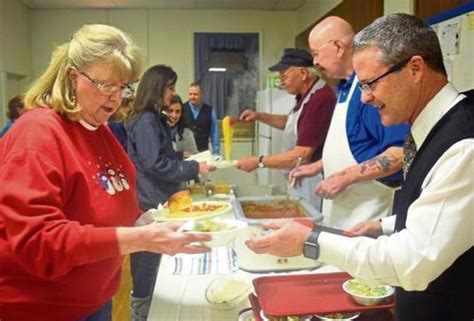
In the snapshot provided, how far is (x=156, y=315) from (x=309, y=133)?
1.44 m

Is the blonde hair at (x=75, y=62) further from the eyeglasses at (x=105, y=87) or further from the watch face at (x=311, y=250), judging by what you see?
the watch face at (x=311, y=250)

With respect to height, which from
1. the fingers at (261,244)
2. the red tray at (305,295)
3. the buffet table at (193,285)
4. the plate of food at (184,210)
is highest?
the fingers at (261,244)

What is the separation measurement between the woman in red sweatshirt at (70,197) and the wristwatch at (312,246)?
11.3 inches

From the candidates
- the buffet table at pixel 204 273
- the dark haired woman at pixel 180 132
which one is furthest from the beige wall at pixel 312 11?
the buffet table at pixel 204 273

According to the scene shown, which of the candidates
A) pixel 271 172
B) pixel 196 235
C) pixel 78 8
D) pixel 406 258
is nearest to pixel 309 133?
pixel 196 235

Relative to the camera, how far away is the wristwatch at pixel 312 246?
110 centimetres

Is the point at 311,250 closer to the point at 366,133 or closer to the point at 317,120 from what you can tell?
the point at 366,133

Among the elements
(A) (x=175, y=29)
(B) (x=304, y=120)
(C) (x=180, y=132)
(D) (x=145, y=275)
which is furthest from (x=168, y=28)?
(D) (x=145, y=275)

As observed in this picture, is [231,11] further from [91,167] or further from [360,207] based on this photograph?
[91,167]

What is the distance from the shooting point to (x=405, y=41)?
104 centimetres

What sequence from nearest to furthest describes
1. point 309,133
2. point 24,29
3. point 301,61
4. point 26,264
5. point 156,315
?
point 26,264 → point 156,315 → point 309,133 → point 301,61 → point 24,29

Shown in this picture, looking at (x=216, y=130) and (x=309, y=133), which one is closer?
(x=309, y=133)

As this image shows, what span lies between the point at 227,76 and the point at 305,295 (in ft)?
18.6

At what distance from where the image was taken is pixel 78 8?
6.40 metres
